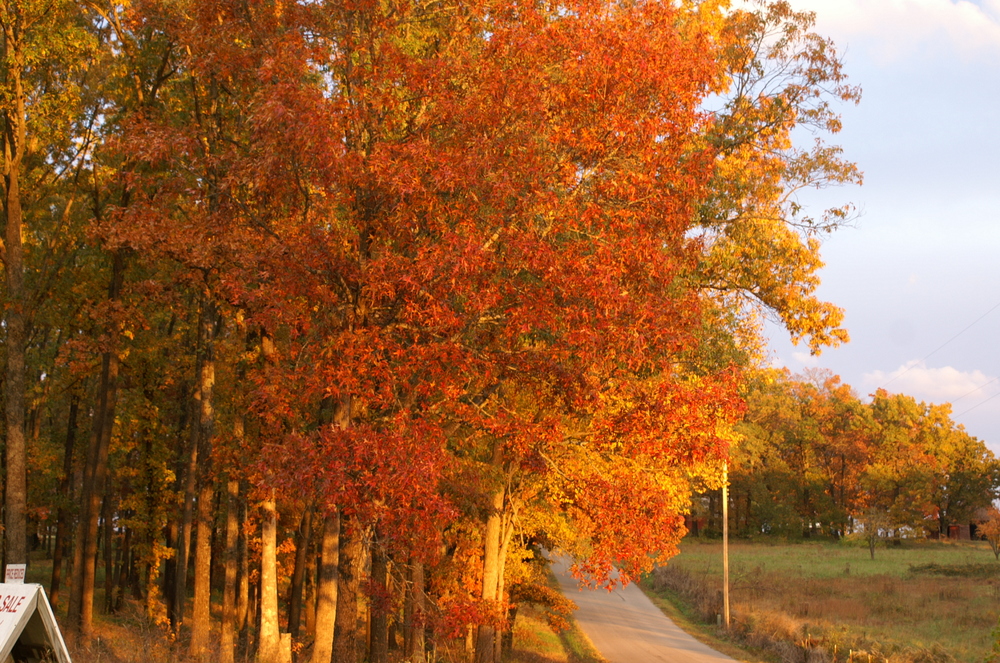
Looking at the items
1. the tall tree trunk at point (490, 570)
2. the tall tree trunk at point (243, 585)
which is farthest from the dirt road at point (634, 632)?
the tall tree trunk at point (243, 585)

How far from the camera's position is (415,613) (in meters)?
11.7

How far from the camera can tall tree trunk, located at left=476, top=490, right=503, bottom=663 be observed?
2034 cm

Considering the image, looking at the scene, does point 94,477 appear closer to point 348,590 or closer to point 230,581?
point 230,581

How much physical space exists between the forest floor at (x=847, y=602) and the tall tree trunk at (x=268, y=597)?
45.8 ft

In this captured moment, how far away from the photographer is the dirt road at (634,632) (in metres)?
27.2

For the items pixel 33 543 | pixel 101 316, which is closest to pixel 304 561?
pixel 101 316

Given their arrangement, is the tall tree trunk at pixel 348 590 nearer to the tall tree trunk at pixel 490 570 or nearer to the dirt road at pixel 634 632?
the tall tree trunk at pixel 490 570

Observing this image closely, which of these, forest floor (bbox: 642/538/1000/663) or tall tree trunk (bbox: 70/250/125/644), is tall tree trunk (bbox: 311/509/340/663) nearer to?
tall tree trunk (bbox: 70/250/125/644)

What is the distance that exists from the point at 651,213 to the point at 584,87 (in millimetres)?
1894

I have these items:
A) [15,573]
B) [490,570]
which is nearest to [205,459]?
[15,573]

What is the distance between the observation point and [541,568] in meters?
28.3

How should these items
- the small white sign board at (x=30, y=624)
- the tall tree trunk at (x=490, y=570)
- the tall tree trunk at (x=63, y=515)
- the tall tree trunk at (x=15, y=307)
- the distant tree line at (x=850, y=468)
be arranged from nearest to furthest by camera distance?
the small white sign board at (x=30, y=624)
the tall tree trunk at (x=15, y=307)
the tall tree trunk at (x=490, y=570)
the tall tree trunk at (x=63, y=515)
the distant tree line at (x=850, y=468)

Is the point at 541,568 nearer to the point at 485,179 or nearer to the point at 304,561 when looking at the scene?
the point at 304,561

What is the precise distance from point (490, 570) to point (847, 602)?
20312 millimetres
